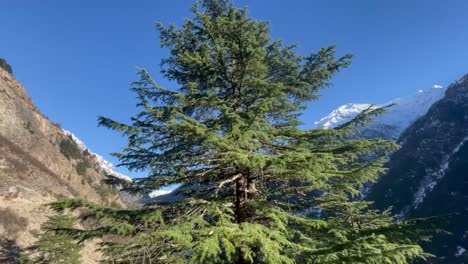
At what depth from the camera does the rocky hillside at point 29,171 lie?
4384 centimetres

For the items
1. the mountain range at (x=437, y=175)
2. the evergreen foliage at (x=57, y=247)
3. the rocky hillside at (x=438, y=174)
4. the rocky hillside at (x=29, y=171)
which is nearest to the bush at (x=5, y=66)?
the rocky hillside at (x=29, y=171)

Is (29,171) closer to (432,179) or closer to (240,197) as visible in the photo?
(240,197)

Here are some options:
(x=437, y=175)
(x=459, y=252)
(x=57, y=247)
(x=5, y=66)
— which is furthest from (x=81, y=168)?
(x=437, y=175)

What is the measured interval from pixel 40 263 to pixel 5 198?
22.0 metres

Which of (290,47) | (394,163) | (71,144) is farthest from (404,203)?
(290,47)

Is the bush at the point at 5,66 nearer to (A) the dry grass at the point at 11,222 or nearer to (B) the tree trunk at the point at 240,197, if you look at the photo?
(A) the dry grass at the point at 11,222

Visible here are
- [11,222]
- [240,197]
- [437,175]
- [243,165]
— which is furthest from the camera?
[437,175]

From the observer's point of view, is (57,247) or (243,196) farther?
(57,247)

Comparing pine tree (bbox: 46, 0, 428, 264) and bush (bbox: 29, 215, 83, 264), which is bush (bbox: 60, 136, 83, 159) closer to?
bush (bbox: 29, 215, 83, 264)

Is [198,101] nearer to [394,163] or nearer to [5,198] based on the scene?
[5,198]

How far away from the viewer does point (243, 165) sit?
8492 mm

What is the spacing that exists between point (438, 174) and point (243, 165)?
13164 centimetres

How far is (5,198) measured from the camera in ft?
155

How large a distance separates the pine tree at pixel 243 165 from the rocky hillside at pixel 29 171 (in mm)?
24552
